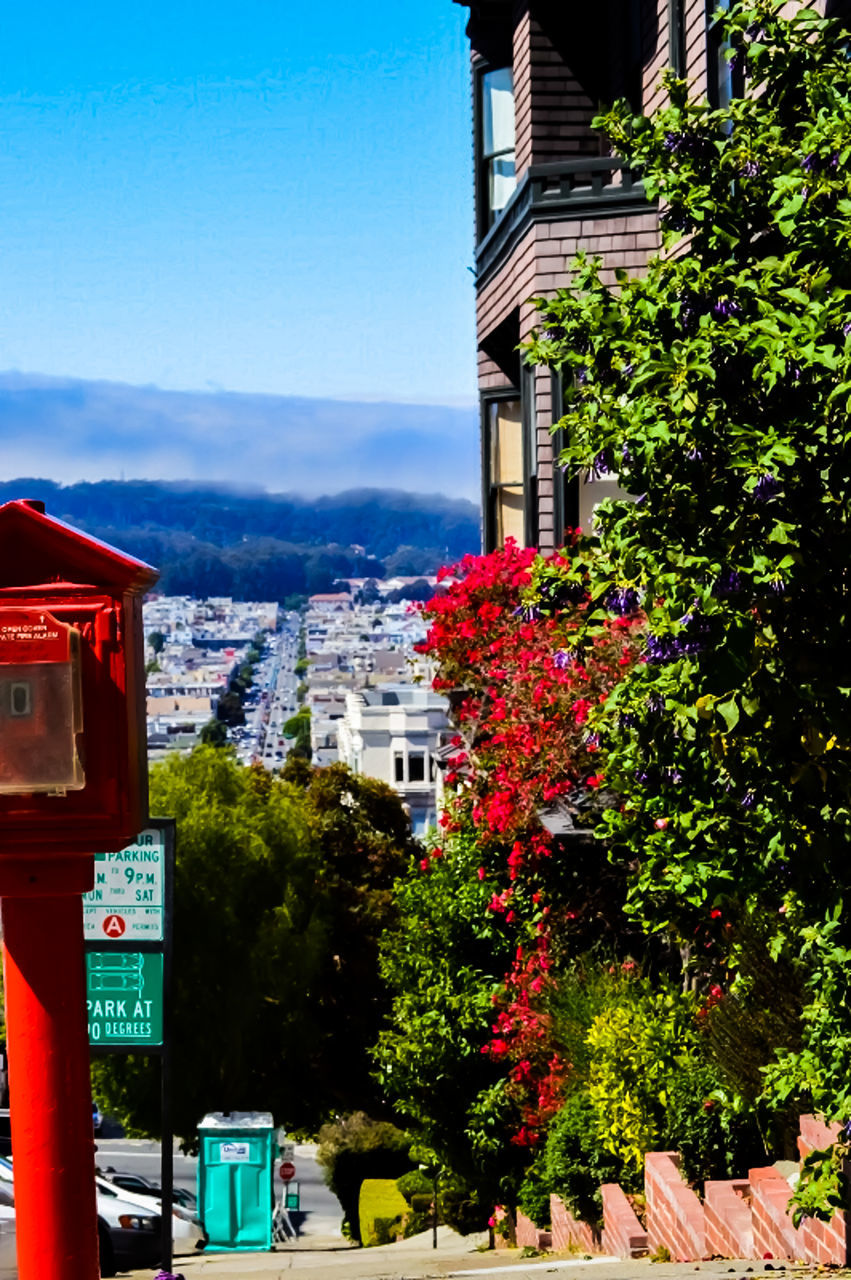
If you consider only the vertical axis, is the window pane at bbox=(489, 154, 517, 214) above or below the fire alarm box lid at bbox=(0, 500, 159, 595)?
above

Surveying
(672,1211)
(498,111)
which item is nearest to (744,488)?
(672,1211)

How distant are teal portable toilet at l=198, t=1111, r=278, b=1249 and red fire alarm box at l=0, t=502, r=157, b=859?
23390mm

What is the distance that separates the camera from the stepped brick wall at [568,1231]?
1359cm

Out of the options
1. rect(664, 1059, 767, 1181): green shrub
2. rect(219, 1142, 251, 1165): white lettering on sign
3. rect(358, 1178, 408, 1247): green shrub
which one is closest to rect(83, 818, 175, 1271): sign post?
rect(664, 1059, 767, 1181): green shrub

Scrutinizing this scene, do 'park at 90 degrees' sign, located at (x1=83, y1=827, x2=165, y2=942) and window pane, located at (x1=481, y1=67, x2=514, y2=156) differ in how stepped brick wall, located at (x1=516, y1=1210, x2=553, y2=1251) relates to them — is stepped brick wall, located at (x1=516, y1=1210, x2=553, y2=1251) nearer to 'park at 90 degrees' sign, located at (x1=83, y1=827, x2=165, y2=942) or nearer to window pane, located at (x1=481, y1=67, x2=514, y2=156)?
'park at 90 degrees' sign, located at (x1=83, y1=827, x2=165, y2=942)

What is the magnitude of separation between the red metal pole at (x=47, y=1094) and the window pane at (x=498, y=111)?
61.4ft

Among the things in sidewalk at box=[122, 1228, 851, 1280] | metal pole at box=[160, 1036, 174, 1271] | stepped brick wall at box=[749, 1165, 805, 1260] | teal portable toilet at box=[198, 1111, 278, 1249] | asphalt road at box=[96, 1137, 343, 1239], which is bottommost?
asphalt road at box=[96, 1137, 343, 1239]

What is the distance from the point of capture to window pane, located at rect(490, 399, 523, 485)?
22.1 meters

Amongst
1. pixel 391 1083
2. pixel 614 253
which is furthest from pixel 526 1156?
pixel 614 253

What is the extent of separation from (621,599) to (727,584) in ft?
5.12

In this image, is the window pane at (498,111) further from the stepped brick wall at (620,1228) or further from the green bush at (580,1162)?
the stepped brick wall at (620,1228)

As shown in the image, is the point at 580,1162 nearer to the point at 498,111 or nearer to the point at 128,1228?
the point at 128,1228

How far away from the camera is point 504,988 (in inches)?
708

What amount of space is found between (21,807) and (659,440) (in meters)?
3.41
